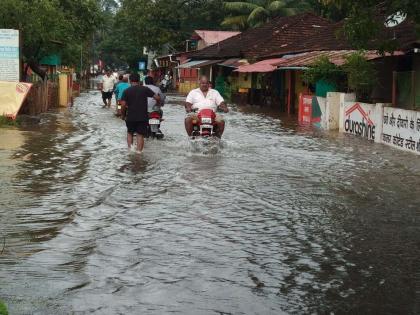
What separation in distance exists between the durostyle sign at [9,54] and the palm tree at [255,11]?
115 ft

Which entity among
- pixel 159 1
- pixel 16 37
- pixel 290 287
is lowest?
pixel 290 287

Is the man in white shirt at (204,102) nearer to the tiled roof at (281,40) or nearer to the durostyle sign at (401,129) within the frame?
the durostyle sign at (401,129)

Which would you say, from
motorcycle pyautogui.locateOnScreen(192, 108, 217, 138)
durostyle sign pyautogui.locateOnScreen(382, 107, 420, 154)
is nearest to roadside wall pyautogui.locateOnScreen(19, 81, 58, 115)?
motorcycle pyautogui.locateOnScreen(192, 108, 217, 138)

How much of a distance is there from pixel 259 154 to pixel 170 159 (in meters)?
2.14

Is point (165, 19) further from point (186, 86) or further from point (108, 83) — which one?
point (108, 83)

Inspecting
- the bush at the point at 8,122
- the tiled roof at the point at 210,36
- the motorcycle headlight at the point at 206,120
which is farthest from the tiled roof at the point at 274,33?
the motorcycle headlight at the point at 206,120

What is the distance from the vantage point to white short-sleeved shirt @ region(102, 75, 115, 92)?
29552 mm

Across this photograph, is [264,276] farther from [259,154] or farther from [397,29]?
[397,29]

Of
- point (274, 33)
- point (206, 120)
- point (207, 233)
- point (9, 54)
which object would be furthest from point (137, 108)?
point (274, 33)

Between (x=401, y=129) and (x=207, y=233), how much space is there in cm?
1018

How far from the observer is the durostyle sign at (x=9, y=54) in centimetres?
2011

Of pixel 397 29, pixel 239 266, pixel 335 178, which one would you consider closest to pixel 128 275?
pixel 239 266

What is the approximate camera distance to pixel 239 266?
19.7 feet

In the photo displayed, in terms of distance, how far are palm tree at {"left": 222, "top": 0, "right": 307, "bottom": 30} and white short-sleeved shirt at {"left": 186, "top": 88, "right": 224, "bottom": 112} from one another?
3964 cm
